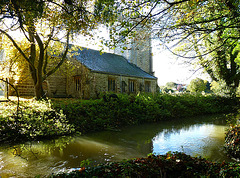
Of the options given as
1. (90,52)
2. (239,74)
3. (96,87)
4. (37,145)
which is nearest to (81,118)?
(37,145)

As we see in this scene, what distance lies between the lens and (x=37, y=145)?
19.3 feet

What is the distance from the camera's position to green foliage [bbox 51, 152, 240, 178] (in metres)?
2.55

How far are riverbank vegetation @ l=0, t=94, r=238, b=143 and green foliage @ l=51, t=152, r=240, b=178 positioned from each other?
79.1 inches

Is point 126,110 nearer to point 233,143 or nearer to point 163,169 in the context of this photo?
point 233,143

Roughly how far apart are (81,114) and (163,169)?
6624 millimetres

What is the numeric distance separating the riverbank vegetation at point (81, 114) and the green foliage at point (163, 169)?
6.59ft

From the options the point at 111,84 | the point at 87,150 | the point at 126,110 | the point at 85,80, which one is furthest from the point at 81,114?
the point at 111,84

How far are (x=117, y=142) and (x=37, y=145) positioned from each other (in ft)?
9.13

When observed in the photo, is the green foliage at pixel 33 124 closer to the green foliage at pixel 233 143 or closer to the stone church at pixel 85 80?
the stone church at pixel 85 80

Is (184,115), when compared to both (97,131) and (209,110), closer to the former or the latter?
(209,110)

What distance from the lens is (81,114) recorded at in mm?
8820

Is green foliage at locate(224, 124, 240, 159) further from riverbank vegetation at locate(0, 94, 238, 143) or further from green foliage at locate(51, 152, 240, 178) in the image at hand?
riverbank vegetation at locate(0, 94, 238, 143)

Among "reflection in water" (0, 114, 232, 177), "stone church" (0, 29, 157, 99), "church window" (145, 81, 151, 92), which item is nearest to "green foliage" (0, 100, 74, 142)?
"reflection in water" (0, 114, 232, 177)

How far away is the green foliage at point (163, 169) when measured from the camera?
2553 mm
